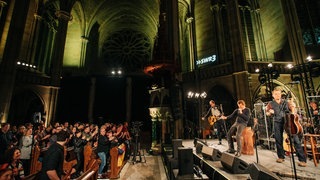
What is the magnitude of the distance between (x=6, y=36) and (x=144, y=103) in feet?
36.8

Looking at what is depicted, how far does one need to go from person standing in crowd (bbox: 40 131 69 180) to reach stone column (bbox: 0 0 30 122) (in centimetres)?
950

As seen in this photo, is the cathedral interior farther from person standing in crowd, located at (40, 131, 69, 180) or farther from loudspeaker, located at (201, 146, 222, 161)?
person standing in crowd, located at (40, 131, 69, 180)

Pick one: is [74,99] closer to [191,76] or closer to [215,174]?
[191,76]

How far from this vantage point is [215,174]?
3.73 m

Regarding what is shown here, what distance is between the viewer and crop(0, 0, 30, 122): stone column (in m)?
9.67

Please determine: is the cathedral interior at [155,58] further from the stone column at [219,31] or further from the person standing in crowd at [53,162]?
the person standing in crowd at [53,162]

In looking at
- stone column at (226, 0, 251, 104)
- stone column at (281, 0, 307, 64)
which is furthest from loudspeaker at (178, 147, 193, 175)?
stone column at (281, 0, 307, 64)

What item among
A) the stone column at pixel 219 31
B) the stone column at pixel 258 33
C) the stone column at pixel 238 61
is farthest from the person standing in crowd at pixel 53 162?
the stone column at pixel 258 33

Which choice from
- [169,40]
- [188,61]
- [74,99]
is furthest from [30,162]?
[188,61]

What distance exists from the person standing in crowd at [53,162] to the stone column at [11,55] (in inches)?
374

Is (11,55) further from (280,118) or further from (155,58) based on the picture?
(280,118)

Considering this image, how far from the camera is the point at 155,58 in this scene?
7.76 metres

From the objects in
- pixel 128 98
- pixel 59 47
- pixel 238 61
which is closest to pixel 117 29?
pixel 59 47

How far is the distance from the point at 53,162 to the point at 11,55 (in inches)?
436
